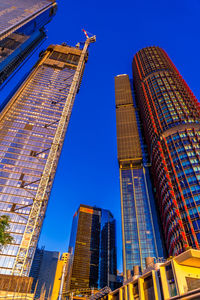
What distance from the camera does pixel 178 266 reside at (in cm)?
3008

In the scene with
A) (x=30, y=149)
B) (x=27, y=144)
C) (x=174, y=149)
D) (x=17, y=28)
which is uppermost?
(x=17, y=28)

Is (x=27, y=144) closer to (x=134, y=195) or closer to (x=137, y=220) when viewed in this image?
(x=134, y=195)

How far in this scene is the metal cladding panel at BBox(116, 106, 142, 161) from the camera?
451 feet

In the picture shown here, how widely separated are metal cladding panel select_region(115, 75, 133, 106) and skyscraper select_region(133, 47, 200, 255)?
23.6 m

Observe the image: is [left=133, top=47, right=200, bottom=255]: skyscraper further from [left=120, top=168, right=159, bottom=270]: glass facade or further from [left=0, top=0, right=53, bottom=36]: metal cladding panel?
[left=0, top=0, right=53, bottom=36]: metal cladding panel

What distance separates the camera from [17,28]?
110625mm

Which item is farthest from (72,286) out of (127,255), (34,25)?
(34,25)

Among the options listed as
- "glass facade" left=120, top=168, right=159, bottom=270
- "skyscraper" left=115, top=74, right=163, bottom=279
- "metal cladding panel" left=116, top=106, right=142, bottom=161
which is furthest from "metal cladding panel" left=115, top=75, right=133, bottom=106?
"glass facade" left=120, top=168, right=159, bottom=270

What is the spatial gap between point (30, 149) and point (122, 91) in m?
105

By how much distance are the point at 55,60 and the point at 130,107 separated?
74.8 meters

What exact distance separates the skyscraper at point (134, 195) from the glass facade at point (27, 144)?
44.2 m

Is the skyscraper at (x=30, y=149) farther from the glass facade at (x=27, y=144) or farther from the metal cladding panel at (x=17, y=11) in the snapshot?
the metal cladding panel at (x=17, y=11)

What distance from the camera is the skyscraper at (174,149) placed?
77312 mm

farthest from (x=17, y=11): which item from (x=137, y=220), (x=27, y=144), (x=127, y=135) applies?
(x=137, y=220)
